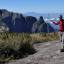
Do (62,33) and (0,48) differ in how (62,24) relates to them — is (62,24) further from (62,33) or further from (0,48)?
(0,48)

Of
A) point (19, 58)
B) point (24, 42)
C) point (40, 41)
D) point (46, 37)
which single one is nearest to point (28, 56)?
point (19, 58)

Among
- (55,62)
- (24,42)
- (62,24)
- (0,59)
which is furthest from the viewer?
(24,42)

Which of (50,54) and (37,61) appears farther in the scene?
(50,54)

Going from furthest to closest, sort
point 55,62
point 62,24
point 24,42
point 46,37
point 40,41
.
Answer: point 46,37, point 40,41, point 24,42, point 62,24, point 55,62

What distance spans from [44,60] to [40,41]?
7.21 metres

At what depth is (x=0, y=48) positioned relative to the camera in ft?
47.6

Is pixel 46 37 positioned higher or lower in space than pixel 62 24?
lower

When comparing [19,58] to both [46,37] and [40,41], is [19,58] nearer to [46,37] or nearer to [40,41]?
[40,41]

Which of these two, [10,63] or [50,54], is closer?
[10,63]

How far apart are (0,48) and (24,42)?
1.62 meters

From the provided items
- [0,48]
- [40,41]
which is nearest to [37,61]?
[0,48]

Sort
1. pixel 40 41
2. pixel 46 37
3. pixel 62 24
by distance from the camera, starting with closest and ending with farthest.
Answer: pixel 62 24
pixel 40 41
pixel 46 37

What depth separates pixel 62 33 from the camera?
586 inches

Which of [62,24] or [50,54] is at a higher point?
[62,24]
